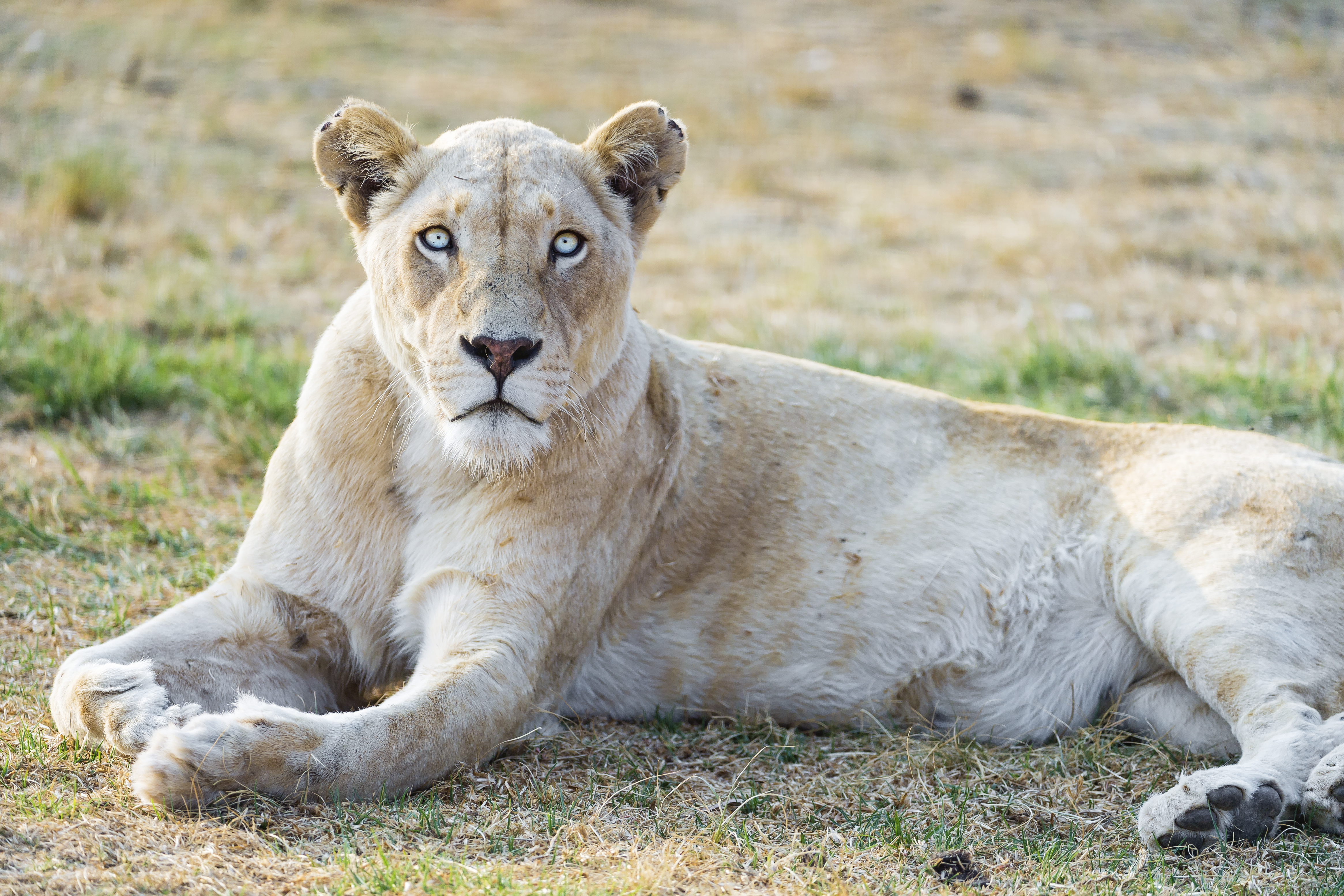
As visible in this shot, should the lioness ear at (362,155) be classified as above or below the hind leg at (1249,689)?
above

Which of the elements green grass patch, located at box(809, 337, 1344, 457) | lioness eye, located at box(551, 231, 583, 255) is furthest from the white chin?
green grass patch, located at box(809, 337, 1344, 457)

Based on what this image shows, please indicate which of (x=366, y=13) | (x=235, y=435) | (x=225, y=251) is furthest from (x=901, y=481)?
(x=366, y=13)

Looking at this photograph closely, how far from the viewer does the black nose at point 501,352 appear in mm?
3100

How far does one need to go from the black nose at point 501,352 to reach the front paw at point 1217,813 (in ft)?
5.81

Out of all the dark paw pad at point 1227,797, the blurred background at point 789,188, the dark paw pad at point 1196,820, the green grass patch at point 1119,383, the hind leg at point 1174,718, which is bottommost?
the hind leg at point 1174,718

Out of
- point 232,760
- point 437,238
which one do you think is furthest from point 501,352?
point 232,760

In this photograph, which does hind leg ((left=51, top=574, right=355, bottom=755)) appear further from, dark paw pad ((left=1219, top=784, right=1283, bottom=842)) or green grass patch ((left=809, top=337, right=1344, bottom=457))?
green grass patch ((left=809, top=337, right=1344, bottom=457))

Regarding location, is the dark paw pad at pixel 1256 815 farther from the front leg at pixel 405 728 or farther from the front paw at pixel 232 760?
the front paw at pixel 232 760

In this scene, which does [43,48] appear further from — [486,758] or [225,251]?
[486,758]

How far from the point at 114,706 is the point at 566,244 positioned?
1490 millimetres

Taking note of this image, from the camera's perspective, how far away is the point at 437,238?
3.31m

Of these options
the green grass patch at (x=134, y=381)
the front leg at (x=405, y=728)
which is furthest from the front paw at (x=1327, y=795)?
the green grass patch at (x=134, y=381)

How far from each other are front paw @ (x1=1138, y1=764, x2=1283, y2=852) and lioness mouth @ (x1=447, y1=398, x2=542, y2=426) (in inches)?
66.7

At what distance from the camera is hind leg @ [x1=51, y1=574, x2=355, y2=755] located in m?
3.09
